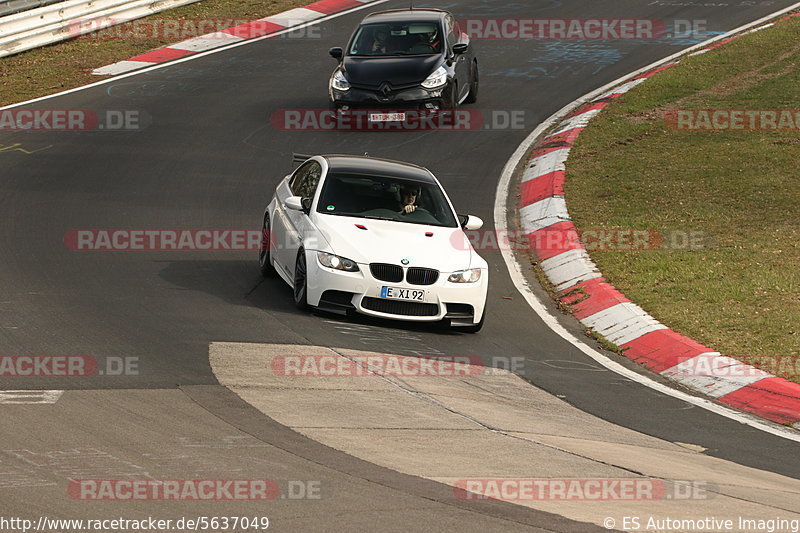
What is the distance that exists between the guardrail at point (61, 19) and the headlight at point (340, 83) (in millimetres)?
8013

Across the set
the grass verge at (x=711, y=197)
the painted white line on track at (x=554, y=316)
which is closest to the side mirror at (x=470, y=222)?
the painted white line on track at (x=554, y=316)

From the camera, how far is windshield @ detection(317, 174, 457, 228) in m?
13.2

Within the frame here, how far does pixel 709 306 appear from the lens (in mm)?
13180

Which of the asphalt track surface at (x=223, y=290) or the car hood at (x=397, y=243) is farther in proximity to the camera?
the car hood at (x=397, y=243)

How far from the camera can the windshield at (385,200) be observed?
13.2 meters

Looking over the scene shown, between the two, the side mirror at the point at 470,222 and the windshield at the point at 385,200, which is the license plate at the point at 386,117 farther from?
the side mirror at the point at 470,222

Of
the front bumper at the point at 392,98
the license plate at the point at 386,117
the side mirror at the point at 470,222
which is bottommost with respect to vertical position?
the side mirror at the point at 470,222

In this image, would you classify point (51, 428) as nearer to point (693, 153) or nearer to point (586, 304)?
point (586, 304)

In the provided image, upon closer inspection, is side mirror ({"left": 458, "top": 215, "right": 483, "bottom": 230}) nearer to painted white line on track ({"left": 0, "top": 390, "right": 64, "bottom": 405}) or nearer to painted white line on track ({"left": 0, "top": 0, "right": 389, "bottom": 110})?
painted white line on track ({"left": 0, "top": 390, "right": 64, "bottom": 405})

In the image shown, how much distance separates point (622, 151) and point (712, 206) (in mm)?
3317

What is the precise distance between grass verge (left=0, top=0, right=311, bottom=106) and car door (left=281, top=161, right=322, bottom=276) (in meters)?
10.3

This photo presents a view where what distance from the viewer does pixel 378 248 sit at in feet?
40.6

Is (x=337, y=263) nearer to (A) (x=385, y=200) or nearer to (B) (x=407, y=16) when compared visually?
(A) (x=385, y=200)

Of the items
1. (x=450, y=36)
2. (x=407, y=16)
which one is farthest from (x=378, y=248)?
(x=407, y=16)
